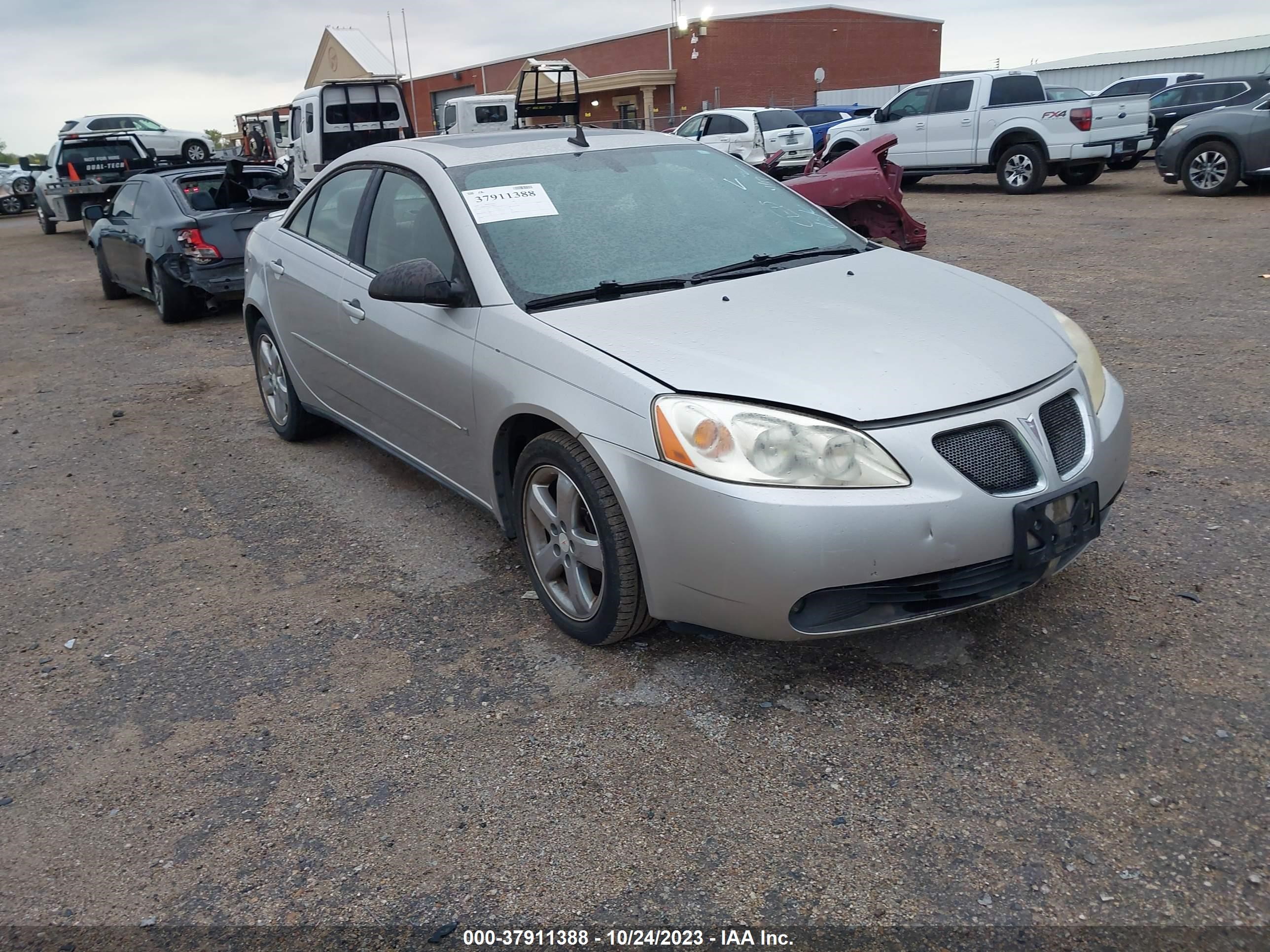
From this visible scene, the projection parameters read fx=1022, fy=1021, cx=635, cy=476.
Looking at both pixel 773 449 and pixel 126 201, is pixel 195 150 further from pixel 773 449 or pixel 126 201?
pixel 773 449

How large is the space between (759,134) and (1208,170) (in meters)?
8.50

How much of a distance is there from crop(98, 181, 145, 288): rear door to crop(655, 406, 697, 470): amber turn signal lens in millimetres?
9934

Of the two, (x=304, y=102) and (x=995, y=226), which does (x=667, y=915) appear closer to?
(x=995, y=226)

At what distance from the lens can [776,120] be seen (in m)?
21.3

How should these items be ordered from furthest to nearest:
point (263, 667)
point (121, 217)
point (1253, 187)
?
point (1253, 187) → point (121, 217) → point (263, 667)

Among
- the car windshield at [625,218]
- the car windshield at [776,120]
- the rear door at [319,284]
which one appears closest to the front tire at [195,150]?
the car windshield at [776,120]

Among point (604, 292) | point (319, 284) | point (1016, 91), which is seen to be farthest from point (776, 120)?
point (604, 292)

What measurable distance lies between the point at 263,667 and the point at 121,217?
9.64 m

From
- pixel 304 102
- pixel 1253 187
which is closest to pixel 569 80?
pixel 304 102

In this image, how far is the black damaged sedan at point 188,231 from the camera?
1002cm

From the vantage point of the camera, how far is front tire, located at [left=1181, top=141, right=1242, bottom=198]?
45.9ft

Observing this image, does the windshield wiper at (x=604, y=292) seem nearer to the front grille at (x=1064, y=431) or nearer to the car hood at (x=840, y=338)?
the car hood at (x=840, y=338)

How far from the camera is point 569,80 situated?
123 feet

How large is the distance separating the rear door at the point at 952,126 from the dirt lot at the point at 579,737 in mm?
12994
